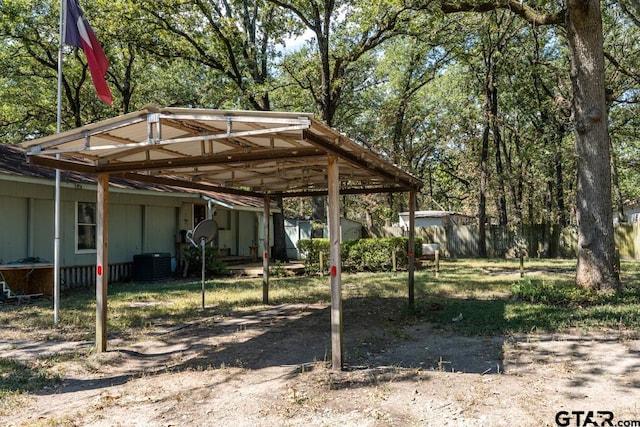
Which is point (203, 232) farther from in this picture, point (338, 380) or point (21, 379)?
point (338, 380)

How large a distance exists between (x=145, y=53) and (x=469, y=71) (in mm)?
17186

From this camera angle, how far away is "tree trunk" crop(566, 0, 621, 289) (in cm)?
930

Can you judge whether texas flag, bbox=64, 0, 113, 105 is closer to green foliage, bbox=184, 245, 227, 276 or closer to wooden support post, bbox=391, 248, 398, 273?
green foliage, bbox=184, 245, 227, 276

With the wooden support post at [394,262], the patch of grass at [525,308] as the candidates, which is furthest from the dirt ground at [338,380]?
the wooden support post at [394,262]

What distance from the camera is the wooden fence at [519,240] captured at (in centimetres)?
2195

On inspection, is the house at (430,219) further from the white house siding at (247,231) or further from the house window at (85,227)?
the house window at (85,227)

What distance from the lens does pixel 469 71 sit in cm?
2661

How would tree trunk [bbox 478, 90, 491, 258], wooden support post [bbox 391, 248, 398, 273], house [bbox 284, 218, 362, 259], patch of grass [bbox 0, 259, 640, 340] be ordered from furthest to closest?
house [bbox 284, 218, 362, 259], tree trunk [bbox 478, 90, 491, 258], wooden support post [bbox 391, 248, 398, 273], patch of grass [bbox 0, 259, 640, 340]

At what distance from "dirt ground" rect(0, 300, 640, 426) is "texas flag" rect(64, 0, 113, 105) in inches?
168

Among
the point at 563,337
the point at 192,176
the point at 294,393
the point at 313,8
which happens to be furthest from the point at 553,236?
the point at 294,393

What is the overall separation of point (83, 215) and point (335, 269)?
34.2 ft

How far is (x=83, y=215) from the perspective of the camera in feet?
42.7

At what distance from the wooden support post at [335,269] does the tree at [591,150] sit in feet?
21.9

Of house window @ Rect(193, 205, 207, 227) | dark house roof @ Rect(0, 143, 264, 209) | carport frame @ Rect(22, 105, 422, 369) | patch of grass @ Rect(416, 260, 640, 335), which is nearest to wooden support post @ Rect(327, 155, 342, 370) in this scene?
carport frame @ Rect(22, 105, 422, 369)
